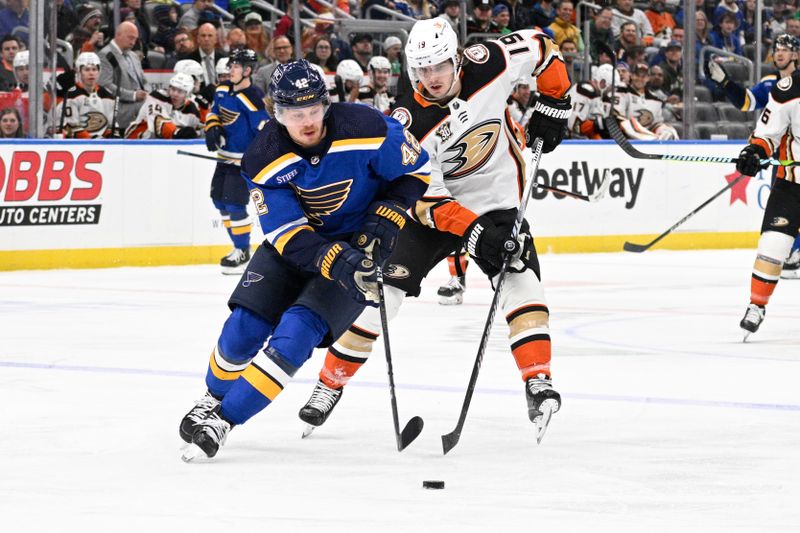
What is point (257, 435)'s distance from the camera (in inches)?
162

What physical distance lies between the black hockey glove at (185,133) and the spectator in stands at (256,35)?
108cm

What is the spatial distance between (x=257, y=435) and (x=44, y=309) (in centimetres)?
378

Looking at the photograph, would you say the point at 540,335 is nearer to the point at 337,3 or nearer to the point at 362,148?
the point at 362,148

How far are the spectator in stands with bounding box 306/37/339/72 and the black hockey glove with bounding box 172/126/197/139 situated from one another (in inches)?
48.4

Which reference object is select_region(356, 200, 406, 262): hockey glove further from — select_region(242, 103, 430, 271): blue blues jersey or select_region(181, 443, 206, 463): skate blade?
select_region(181, 443, 206, 463): skate blade

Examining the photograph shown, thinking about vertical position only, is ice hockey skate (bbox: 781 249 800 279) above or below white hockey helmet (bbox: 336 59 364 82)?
below

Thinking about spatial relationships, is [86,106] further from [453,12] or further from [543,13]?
[543,13]

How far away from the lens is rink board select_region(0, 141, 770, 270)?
9711 mm

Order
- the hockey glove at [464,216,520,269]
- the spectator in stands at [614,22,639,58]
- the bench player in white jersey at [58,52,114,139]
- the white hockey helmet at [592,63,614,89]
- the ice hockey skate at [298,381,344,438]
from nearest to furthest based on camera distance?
the ice hockey skate at [298,381,344,438] < the hockey glove at [464,216,520,269] < the bench player in white jersey at [58,52,114,139] < the white hockey helmet at [592,63,614,89] < the spectator in stands at [614,22,639,58]

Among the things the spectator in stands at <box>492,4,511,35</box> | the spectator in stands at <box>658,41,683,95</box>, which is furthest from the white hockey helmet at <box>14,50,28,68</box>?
the spectator in stands at <box>658,41,683,95</box>

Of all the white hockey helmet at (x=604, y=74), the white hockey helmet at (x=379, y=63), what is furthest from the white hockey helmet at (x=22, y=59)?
the white hockey helmet at (x=604, y=74)

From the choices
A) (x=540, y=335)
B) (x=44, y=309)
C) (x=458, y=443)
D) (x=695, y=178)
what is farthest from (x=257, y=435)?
(x=695, y=178)

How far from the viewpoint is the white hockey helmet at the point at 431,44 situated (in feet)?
14.2

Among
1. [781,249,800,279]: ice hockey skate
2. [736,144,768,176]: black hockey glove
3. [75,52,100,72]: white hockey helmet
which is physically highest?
[736,144,768,176]: black hockey glove
